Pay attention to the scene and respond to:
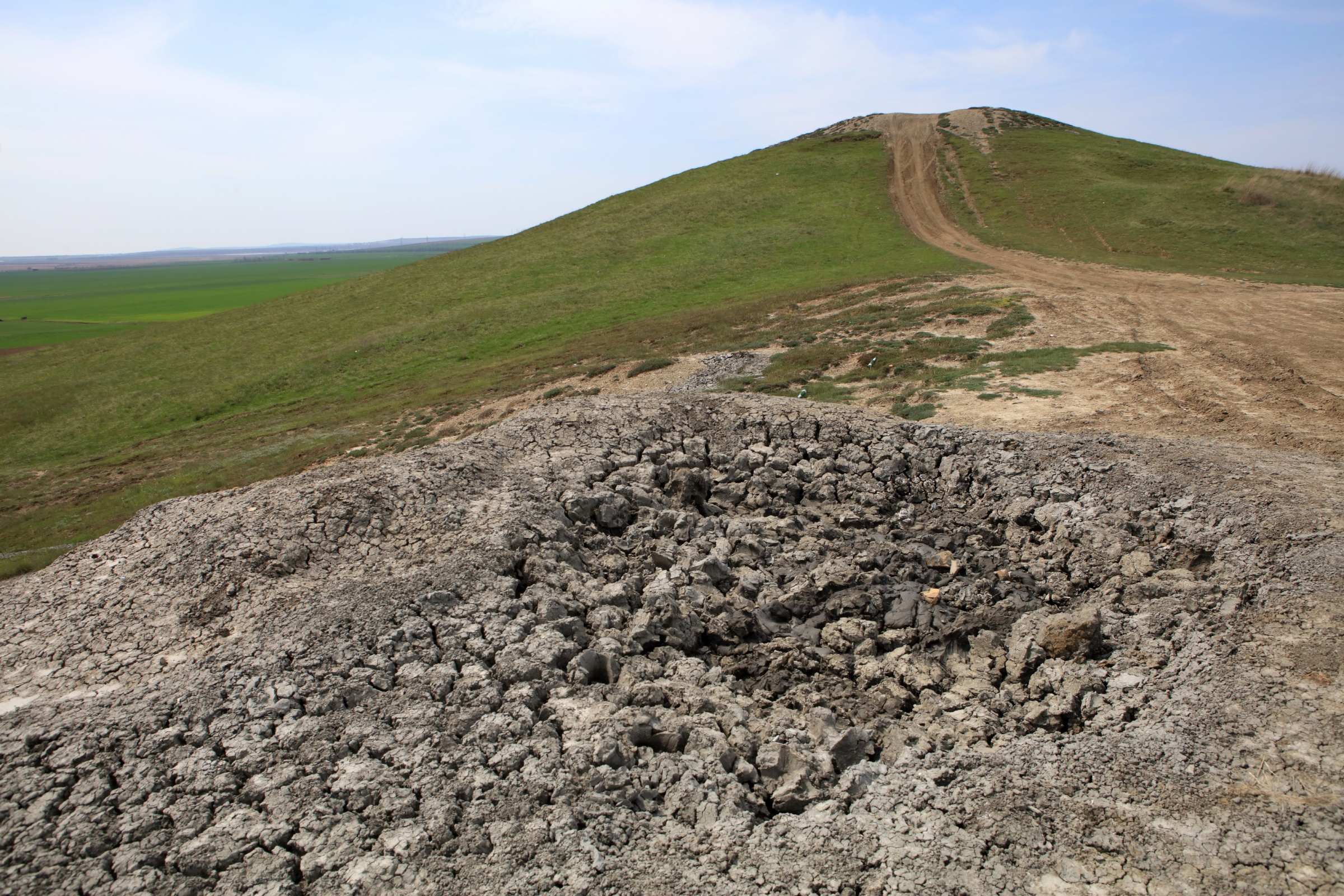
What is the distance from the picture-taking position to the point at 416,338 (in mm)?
34844

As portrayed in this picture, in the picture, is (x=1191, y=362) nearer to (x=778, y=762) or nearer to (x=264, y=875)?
(x=778, y=762)

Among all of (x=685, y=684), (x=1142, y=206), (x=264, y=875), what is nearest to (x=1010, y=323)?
(x=685, y=684)

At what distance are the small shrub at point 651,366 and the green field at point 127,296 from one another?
3575cm

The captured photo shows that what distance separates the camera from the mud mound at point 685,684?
5211 millimetres

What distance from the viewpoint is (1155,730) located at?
6117 millimetres

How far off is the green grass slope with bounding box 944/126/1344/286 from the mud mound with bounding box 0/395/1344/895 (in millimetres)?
27247

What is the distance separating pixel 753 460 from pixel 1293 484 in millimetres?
7518

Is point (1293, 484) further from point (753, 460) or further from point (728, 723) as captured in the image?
point (728, 723)

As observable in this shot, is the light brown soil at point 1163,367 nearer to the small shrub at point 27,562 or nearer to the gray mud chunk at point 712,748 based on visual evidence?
the small shrub at point 27,562

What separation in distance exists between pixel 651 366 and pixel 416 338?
17.3 meters

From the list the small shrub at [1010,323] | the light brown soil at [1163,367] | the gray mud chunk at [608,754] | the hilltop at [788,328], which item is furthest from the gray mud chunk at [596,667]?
the small shrub at [1010,323]

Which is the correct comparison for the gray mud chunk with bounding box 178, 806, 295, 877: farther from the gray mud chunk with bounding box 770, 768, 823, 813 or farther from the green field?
the green field

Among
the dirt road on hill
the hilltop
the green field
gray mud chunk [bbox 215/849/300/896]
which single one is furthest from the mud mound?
the green field

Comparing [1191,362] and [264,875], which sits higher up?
[1191,362]
